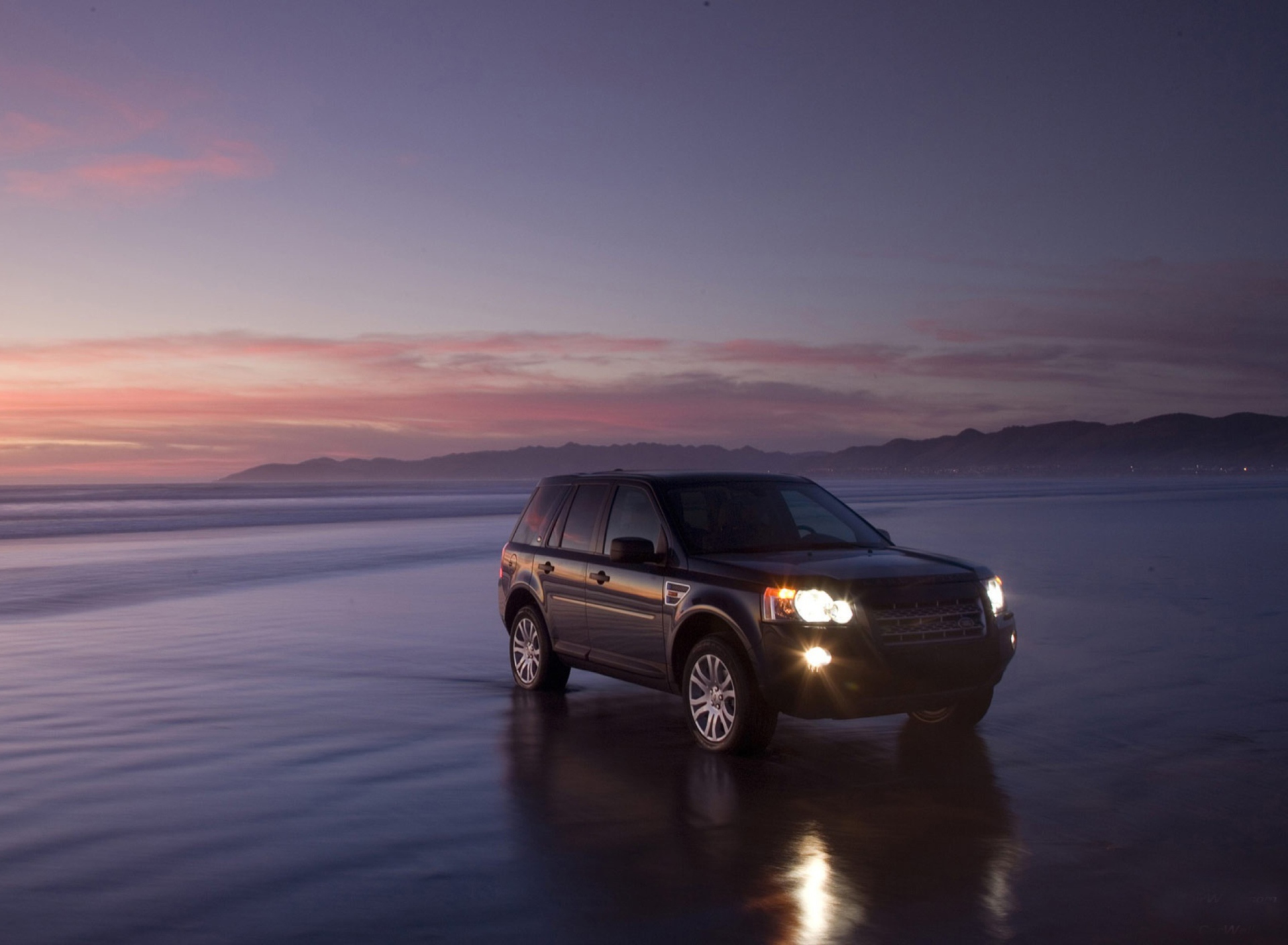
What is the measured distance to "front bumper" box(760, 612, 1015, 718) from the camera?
26.1ft

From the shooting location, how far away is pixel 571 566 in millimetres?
10438

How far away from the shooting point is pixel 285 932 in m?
4.99

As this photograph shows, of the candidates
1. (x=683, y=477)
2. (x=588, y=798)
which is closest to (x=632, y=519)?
(x=683, y=477)

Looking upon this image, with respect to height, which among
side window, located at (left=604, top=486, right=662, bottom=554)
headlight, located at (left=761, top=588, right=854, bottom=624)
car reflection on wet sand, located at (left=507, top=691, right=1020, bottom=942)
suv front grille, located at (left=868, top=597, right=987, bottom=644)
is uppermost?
side window, located at (left=604, top=486, right=662, bottom=554)

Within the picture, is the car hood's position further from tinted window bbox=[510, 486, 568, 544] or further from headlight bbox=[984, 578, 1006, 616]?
tinted window bbox=[510, 486, 568, 544]

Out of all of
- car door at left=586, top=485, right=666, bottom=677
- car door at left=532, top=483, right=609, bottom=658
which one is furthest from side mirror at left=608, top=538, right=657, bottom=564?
car door at left=532, top=483, right=609, bottom=658

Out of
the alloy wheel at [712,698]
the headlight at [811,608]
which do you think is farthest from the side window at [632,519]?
the headlight at [811,608]

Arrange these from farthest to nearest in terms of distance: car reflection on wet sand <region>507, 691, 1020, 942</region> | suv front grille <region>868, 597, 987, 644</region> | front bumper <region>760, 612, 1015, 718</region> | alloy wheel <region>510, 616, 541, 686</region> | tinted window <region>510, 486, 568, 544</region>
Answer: tinted window <region>510, 486, 568, 544</region>
alloy wheel <region>510, 616, 541, 686</region>
suv front grille <region>868, 597, 987, 644</region>
front bumper <region>760, 612, 1015, 718</region>
car reflection on wet sand <region>507, 691, 1020, 942</region>

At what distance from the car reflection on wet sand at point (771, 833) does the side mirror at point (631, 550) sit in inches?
50.5

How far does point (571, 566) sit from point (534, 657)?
1.03 metres

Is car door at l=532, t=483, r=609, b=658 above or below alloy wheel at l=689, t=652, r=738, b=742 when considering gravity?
above

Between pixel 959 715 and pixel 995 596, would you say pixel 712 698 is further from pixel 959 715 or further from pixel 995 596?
pixel 995 596

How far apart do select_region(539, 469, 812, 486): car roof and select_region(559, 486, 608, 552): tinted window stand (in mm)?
124

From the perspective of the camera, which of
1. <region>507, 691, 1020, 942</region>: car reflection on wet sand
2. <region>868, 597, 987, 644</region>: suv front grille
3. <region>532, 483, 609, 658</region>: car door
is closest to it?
<region>507, 691, 1020, 942</region>: car reflection on wet sand
